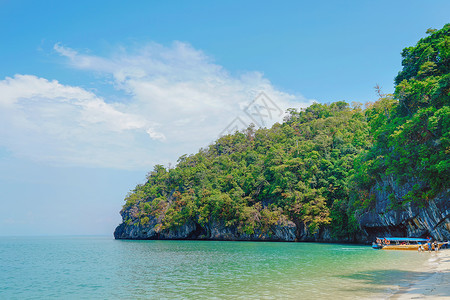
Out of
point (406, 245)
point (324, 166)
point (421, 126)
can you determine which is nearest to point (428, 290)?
point (421, 126)

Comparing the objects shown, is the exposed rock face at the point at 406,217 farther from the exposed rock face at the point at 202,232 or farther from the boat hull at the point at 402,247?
the exposed rock face at the point at 202,232

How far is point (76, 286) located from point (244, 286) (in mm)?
6930

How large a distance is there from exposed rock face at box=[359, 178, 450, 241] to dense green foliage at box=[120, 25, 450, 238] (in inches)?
35.7

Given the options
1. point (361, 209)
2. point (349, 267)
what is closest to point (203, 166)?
point (361, 209)

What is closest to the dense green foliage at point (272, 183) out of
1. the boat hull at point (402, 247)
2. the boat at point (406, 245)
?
the boat at point (406, 245)

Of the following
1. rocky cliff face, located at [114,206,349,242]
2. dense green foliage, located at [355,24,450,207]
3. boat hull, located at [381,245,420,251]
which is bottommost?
boat hull, located at [381,245,420,251]

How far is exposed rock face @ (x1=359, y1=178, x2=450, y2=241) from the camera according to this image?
23703mm

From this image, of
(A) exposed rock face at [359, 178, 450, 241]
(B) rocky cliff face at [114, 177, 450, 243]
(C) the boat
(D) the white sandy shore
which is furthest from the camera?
(B) rocky cliff face at [114, 177, 450, 243]

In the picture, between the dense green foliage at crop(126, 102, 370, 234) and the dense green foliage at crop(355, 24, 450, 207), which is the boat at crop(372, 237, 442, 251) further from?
the dense green foliage at crop(126, 102, 370, 234)

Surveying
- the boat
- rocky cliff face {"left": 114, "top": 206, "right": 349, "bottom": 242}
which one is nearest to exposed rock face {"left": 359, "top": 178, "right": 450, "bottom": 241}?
the boat

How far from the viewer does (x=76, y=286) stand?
12.9 meters

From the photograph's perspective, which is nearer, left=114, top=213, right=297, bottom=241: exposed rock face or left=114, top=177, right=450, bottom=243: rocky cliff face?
left=114, top=177, right=450, bottom=243: rocky cliff face

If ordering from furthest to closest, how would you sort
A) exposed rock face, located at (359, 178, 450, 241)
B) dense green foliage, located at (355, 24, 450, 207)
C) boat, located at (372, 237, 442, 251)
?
exposed rock face, located at (359, 178, 450, 241)
boat, located at (372, 237, 442, 251)
dense green foliage, located at (355, 24, 450, 207)

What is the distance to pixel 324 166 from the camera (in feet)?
140
